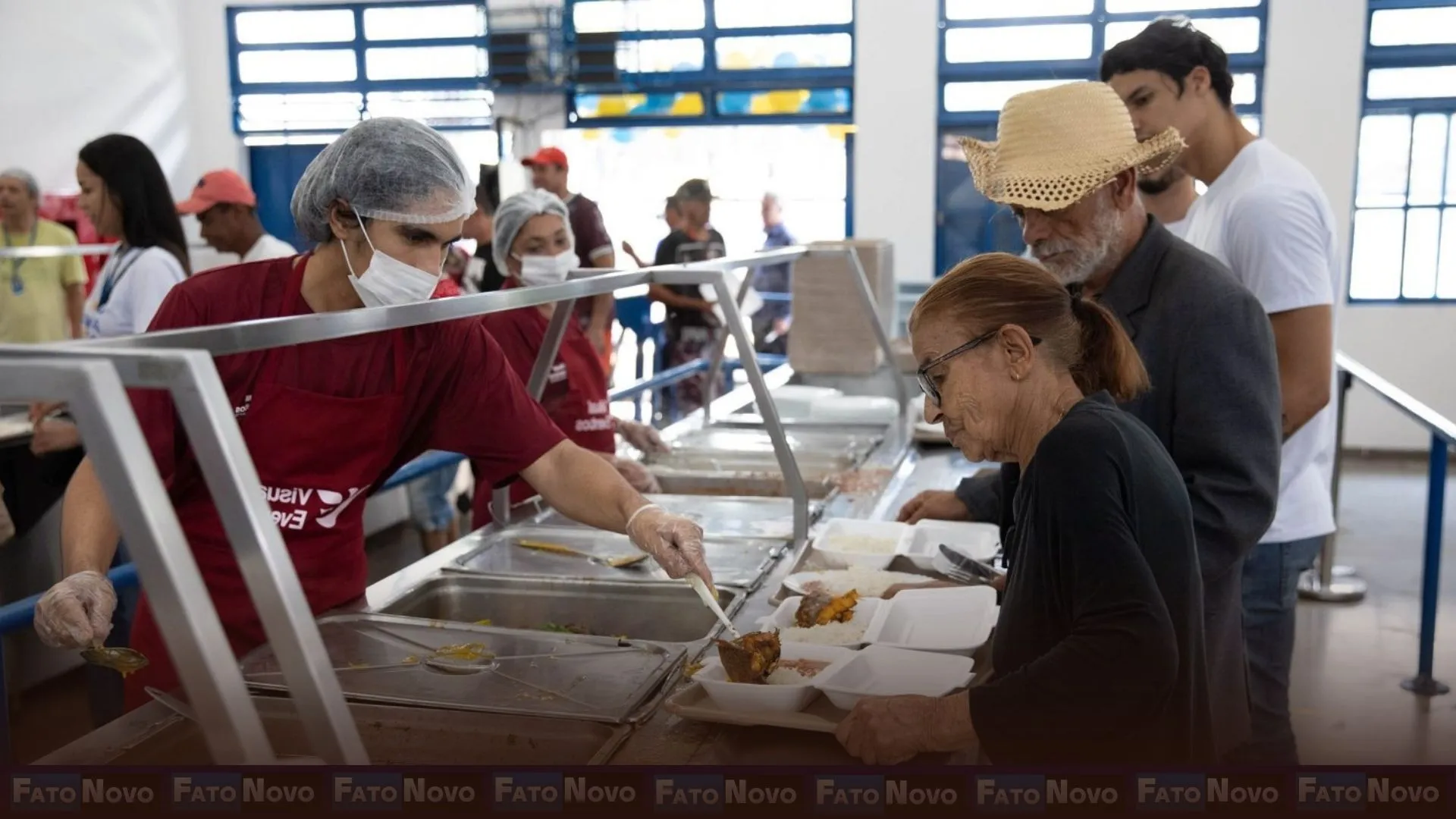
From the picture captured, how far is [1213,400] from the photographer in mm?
1555

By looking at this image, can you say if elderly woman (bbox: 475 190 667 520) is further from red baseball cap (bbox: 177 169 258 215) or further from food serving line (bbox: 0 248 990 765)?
red baseball cap (bbox: 177 169 258 215)

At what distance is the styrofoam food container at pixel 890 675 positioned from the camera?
140cm

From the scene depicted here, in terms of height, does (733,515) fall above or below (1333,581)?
above

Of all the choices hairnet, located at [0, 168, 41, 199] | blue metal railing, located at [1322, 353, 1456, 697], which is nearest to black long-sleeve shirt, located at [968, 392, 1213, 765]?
blue metal railing, located at [1322, 353, 1456, 697]

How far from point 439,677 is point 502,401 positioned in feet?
1.51

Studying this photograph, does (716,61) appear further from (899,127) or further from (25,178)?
(25,178)

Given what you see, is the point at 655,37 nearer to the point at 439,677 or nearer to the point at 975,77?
the point at 975,77

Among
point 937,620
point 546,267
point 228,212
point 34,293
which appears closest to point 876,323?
point 546,267

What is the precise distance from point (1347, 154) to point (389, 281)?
282 inches

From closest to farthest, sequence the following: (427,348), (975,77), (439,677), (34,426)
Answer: (439,677)
(427,348)
(34,426)
(975,77)

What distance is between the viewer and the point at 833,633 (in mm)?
1682

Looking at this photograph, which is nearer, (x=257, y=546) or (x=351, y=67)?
(x=257, y=546)

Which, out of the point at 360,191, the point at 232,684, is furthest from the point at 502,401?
the point at 232,684

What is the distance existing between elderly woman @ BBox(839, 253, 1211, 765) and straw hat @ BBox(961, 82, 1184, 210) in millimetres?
388
